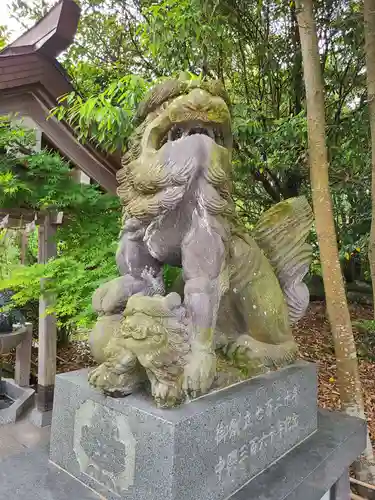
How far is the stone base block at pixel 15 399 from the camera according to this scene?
376cm

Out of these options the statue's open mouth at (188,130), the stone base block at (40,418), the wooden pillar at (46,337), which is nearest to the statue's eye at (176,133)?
the statue's open mouth at (188,130)

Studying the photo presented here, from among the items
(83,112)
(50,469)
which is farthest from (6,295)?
(50,469)

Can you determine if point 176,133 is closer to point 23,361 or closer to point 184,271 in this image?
point 184,271

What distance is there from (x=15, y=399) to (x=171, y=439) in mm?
3701

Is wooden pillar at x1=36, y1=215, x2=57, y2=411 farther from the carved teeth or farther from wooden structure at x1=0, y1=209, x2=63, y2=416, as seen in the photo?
the carved teeth

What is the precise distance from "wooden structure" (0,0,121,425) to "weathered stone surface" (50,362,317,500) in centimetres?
197

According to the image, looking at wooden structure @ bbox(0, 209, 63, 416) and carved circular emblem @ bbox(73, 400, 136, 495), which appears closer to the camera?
carved circular emblem @ bbox(73, 400, 136, 495)

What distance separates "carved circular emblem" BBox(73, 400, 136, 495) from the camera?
1428mm

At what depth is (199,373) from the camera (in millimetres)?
1514

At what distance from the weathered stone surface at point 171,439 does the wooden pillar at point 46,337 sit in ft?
7.09

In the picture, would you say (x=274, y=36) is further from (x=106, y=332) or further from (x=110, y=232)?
(x=106, y=332)

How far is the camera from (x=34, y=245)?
21.5ft

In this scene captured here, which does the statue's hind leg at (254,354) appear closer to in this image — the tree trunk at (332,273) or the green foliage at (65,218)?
the tree trunk at (332,273)

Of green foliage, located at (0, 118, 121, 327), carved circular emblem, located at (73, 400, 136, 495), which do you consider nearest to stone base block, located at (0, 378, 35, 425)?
green foliage, located at (0, 118, 121, 327)
